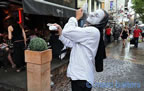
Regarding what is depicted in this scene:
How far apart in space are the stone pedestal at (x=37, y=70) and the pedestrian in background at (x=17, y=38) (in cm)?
142

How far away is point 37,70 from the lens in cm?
343

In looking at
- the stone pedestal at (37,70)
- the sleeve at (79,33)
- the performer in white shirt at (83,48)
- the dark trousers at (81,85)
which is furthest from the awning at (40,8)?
the dark trousers at (81,85)

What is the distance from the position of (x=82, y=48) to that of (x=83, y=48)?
0.01 m

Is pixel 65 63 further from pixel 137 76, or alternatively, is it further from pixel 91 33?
pixel 91 33

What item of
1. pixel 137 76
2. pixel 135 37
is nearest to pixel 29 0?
pixel 137 76

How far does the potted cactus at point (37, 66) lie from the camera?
3402mm

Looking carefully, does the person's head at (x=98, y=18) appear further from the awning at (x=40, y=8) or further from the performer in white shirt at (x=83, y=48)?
the awning at (x=40, y=8)

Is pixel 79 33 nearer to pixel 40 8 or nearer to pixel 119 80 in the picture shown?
pixel 40 8

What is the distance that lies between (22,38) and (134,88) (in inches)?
153

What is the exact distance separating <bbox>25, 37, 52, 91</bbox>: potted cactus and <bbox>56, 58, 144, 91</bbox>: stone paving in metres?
0.79

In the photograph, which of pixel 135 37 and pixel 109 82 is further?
pixel 135 37

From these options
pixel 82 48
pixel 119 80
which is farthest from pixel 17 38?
pixel 119 80

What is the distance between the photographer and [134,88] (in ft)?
13.8

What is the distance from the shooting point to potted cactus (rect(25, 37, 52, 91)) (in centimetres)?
340
